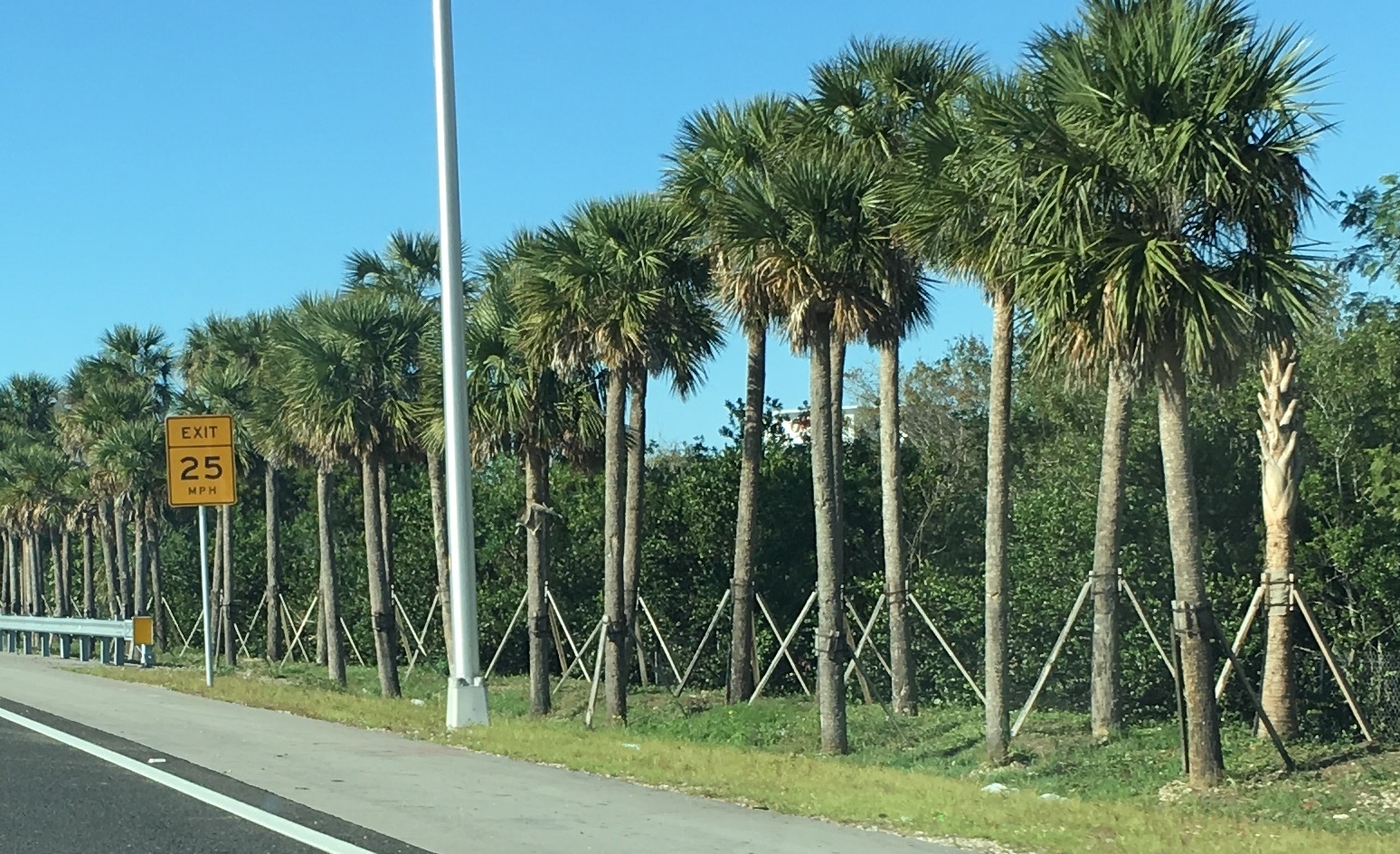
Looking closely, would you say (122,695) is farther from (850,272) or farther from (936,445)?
(936,445)

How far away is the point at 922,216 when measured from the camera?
65.6 feet

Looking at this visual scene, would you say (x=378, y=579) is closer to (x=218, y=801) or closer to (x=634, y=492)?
(x=634, y=492)

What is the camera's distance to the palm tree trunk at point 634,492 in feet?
96.7

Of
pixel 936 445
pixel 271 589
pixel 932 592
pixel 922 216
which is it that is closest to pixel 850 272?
pixel 922 216

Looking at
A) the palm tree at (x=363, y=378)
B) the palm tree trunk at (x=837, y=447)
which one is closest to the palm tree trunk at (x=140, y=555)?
the palm tree at (x=363, y=378)

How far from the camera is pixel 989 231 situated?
61.2ft

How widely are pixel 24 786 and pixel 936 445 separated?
3717cm

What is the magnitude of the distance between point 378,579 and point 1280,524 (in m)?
22.0

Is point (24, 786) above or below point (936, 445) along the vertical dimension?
below

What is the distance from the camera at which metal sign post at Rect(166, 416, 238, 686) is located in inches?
1043

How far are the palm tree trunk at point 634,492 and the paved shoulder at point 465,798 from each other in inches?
471

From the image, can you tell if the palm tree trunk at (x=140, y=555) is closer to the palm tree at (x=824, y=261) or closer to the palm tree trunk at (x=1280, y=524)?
the palm tree at (x=824, y=261)

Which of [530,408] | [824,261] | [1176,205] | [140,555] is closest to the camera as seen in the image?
[1176,205]

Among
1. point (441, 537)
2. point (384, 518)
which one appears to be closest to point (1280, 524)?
point (441, 537)
